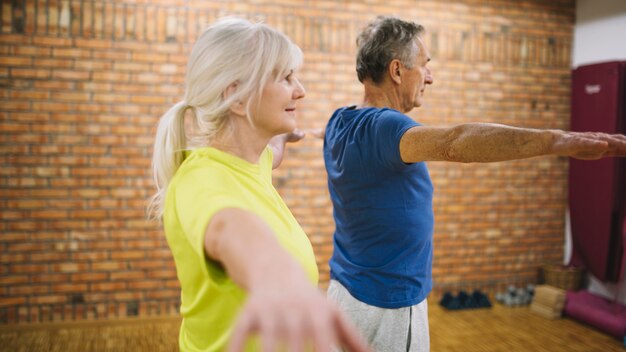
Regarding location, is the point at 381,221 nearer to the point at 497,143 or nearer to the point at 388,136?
the point at 388,136

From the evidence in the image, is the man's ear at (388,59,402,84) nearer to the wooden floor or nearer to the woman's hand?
the woman's hand

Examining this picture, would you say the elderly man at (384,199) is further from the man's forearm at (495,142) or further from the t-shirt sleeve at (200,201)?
the t-shirt sleeve at (200,201)

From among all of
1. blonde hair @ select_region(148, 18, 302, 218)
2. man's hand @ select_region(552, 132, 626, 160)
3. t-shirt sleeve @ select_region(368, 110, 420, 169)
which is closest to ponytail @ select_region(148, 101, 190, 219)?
blonde hair @ select_region(148, 18, 302, 218)

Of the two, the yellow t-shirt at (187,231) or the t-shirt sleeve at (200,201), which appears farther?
the yellow t-shirt at (187,231)

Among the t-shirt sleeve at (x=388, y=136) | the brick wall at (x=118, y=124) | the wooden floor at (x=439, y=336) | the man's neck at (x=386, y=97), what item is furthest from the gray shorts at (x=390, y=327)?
the brick wall at (x=118, y=124)

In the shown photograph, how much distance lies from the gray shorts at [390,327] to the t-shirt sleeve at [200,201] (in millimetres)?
875

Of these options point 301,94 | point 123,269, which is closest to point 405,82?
point 301,94

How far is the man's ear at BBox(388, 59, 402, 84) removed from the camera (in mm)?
1899

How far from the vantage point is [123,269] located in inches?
159

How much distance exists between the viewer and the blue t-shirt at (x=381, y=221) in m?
1.66

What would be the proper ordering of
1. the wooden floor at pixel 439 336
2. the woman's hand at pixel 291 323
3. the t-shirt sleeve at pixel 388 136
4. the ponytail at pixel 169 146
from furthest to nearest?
the wooden floor at pixel 439 336
the t-shirt sleeve at pixel 388 136
the ponytail at pixel 169 146
the woman's hand at pixel 291 323

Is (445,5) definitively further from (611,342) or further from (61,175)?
(61,175)

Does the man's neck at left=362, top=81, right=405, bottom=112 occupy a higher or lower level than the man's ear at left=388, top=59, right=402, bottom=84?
lower

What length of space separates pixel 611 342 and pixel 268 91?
3.82m
